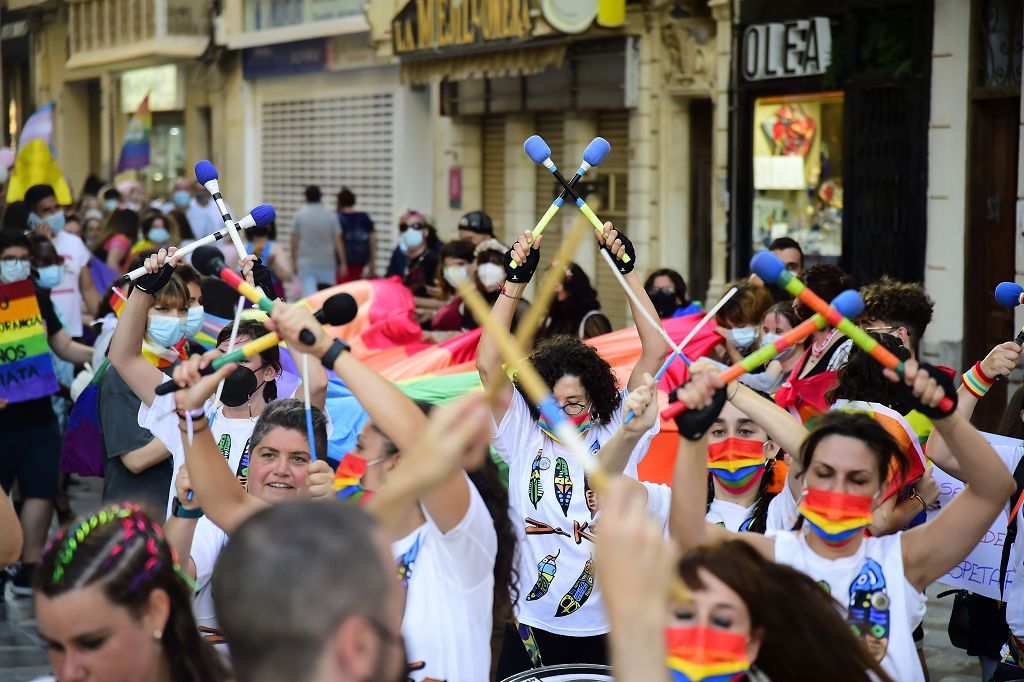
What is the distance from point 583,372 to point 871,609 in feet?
5.63

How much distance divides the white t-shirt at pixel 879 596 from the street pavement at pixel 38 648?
9.84 feet

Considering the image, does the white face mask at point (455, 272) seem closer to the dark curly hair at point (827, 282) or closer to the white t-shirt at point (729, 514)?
the dark curly hair at point (827, 282)

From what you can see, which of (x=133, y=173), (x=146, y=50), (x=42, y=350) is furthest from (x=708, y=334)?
(x=133, y=173)

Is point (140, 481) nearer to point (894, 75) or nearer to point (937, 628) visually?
point (937, 628)

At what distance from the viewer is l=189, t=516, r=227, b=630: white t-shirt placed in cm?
397

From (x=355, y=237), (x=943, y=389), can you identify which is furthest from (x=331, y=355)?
(x=355, y=237)

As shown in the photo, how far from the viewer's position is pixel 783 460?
17.1 ft

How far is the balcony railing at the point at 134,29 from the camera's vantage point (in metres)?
26.5

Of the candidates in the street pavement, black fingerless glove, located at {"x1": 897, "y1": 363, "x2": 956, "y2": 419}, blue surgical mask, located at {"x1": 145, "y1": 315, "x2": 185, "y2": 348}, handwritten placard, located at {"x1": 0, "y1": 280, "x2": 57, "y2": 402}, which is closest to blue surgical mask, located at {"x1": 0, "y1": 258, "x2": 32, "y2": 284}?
handwritten placard, located at {"x1": 0, "y1": 280, "x2": 57, "y2": 402}

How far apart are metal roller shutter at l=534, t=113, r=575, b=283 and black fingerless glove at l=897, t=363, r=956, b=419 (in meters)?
13.2

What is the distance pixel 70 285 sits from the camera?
10531mm

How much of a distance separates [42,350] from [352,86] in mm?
15130

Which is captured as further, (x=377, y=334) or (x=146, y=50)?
(x=146, y=50)

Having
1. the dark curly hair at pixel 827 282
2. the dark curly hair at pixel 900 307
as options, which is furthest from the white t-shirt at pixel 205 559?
the dark curly hair at pixel 827 282
